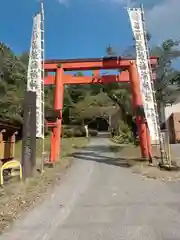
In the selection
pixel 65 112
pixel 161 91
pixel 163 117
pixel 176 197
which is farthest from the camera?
pixel 65 112

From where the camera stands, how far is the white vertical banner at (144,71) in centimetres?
1478

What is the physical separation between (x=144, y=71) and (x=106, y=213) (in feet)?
32.1

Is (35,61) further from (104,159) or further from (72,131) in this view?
(72,131)

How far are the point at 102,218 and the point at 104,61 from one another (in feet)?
40.5

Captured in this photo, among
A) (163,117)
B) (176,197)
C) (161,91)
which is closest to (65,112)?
(163,117)

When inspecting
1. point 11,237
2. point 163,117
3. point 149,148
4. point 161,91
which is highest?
point 161,91

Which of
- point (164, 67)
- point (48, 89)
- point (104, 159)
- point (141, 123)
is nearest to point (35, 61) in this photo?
point (141, 123)

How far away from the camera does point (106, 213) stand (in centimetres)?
702

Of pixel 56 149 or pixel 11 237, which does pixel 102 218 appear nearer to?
pixel 11 237

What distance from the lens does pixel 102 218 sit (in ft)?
21.7

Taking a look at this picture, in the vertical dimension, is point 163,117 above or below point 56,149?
above

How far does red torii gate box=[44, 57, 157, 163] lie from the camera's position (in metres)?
17.0

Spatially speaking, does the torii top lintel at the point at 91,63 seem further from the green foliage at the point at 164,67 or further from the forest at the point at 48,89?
the green foliage at the point at 164,67

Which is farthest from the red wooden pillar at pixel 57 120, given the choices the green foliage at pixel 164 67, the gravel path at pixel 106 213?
the green foliage at pixel 164 67
